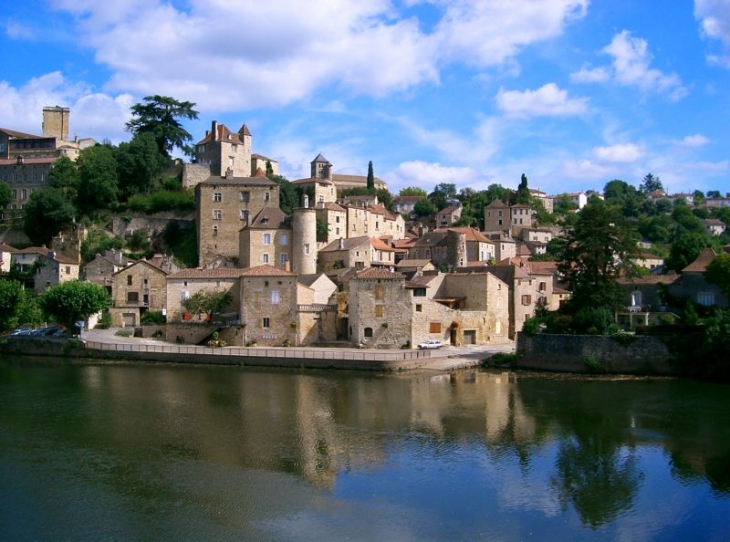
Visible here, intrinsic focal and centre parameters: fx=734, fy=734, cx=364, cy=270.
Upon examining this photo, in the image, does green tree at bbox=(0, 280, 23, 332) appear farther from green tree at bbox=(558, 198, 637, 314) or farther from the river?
green tree at bbox=(558, 198, 637, 314)

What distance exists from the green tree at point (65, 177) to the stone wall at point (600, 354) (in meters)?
40.4

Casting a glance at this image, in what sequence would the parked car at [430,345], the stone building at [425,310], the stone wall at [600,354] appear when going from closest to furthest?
the stone wall at [600,354] < the parked car at [430,345] < the stone building at [425,310]

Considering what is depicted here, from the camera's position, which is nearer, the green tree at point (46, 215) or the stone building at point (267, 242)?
the stone building at point (267, 242)

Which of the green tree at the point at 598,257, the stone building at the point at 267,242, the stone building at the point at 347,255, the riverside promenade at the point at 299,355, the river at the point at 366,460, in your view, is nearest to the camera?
the river at the point at 366,460

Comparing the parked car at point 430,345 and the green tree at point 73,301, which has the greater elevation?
the green tree at point 73,301

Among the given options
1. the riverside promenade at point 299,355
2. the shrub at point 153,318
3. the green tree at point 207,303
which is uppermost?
the green tree at point 207,303

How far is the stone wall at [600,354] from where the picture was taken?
3341 centimetres

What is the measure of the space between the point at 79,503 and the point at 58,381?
1753cm

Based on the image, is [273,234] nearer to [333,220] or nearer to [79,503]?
[333,220]

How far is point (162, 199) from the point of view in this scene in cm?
5734

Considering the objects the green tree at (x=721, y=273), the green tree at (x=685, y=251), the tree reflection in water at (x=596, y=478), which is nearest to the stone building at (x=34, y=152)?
the green tree at (x=685, y=251)

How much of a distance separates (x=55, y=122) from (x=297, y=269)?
3681 centimetres

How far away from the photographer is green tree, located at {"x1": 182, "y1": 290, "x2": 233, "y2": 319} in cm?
4325

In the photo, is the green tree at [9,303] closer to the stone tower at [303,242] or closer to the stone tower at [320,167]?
the stone tower at [303,242]
